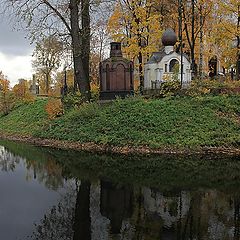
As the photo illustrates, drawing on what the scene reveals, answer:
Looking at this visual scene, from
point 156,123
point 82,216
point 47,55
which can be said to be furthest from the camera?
point 47,55

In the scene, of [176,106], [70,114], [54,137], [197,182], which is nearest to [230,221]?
[197,182]

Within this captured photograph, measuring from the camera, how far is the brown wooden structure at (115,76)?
26969mm

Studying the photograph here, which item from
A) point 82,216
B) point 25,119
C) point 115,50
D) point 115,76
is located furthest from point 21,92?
point 82,216

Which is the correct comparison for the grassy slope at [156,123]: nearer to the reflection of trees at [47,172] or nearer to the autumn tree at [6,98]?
the reflection of trees at [47,172]

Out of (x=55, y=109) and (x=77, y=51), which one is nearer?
(x=77, y=51)

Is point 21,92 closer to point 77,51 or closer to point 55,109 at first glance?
point 55,109

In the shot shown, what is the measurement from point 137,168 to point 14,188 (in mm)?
4463

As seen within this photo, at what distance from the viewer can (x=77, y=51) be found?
24.5 meters

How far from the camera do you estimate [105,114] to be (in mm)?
22641

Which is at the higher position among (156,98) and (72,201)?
(156,98)

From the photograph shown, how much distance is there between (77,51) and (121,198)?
1632 cm

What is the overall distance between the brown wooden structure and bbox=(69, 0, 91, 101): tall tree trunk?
1983 millimetres

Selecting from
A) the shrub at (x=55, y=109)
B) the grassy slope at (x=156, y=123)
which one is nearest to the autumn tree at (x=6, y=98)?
the shrub at (x=55, y=109)

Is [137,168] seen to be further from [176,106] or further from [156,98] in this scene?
[156,98]
